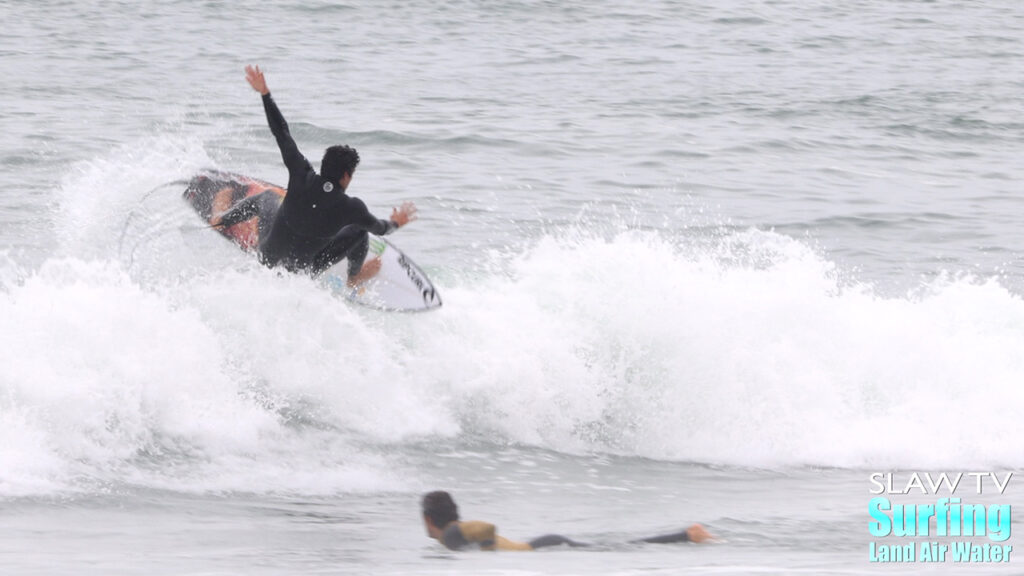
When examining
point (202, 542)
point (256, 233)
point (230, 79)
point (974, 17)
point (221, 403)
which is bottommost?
point (202, 542)

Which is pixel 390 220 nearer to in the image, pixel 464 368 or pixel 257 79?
pixel 257 79

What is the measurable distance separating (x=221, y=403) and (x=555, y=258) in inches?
144

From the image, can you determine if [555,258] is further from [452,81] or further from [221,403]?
[452,81]

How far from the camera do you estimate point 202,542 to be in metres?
6.66

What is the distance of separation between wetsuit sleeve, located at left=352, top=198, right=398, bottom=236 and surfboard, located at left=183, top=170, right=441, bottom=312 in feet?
2.48

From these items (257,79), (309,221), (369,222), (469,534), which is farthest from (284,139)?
(469,534)

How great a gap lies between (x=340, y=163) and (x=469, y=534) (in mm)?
3044

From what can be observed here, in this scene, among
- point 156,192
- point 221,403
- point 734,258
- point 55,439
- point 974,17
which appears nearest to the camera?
point 55,439

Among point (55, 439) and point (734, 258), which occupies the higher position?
point (734, 258)

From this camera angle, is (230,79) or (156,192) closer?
(156,192)

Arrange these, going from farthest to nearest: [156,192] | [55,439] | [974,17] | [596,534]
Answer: [974,17] → [156,192] → [55,439] → [596,534]

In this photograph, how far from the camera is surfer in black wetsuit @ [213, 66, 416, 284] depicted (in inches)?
347

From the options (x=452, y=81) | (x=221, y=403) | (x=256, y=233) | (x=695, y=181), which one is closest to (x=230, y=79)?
(x=452, y=81)

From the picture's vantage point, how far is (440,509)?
6660 mm
